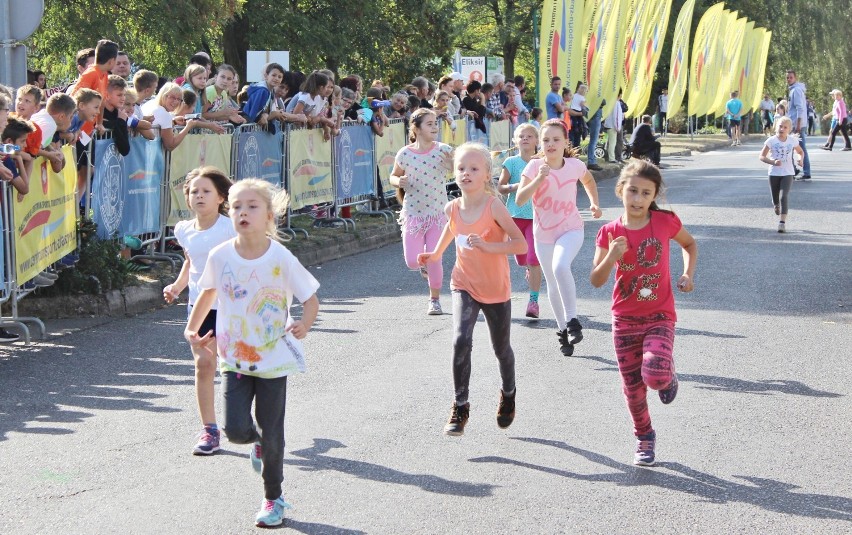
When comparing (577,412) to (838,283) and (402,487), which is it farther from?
(838,283)

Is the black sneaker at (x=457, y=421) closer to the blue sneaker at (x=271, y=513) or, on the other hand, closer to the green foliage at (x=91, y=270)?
the blue sneaker at (x=271, y=513)

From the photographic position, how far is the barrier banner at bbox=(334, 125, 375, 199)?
53.7 feet

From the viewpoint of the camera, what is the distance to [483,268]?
662 cm

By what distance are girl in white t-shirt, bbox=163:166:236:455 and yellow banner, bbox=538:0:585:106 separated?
722 inches

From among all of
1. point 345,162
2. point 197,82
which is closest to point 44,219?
point 197,82

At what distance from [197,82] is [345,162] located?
3462 mm

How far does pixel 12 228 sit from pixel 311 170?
6562 millimetres

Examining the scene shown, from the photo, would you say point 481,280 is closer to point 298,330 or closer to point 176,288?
point 176,288

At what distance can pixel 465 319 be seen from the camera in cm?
657

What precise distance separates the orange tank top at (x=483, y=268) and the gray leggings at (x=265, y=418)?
173 centimetres

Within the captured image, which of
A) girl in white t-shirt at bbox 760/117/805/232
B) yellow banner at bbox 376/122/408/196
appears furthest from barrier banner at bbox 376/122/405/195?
girl in white t-shirt at bbox 760/117/805/232

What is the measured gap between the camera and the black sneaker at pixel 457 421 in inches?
256

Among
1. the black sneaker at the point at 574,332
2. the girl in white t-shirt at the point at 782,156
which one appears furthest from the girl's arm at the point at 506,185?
the girl in white t-shirt at the point at 782,156

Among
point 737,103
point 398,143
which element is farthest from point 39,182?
point 737,103
